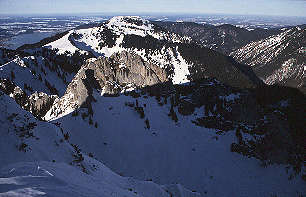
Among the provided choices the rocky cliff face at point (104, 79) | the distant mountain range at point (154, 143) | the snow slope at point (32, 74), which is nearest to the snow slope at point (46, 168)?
the distant mountain range at point (154, 143)

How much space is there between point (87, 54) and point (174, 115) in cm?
10746

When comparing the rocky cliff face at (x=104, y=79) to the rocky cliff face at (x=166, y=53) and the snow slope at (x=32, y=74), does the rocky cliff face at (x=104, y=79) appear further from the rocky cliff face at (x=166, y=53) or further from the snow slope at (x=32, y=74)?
the rocky cliff face at (x=166, y=53)

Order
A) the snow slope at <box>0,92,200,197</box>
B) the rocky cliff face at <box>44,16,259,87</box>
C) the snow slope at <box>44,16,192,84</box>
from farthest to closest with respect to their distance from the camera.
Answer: the rocky cliff face at <box>44,16,259,87</box>
the snow slope at <box>44,16,192,84</box>
the snow slope at <box>0,92,200,197</box>

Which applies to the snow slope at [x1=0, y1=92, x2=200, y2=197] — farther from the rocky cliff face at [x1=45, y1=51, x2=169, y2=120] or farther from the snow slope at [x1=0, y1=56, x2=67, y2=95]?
the snow slope at [x1=0, y1=56, x2=67, y2=95]

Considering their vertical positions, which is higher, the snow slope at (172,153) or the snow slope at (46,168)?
the snow slope at (46,168)

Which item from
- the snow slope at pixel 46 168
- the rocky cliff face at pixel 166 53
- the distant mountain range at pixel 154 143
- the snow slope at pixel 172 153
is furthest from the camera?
the rocky cliff face at pixel 166 53

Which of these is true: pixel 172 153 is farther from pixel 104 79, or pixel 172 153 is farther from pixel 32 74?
pixel 32 74

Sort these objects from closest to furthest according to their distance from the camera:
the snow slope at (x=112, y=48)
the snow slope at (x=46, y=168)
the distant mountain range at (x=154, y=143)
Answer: the snow slope at (x=46, y=168)
the distant mountain range at (x=154, y=143)
the snow slope at (x=112, y=48)

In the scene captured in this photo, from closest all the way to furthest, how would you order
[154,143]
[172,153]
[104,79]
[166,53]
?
1. [172,153]
2. [154,143]
3. [104,79]
4. [166,53]

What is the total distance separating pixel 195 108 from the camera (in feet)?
139

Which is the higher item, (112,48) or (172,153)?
(112,48)

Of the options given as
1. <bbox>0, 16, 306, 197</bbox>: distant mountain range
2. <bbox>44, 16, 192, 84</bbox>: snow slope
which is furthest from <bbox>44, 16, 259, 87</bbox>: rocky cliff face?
<bbox>0, 16, 306, 197</bbox>: distant mountain range

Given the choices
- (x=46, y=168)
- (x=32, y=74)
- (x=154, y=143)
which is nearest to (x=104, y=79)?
(x=32, y=74)

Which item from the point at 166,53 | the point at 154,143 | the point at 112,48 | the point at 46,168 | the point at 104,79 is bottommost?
the point at 166,53
